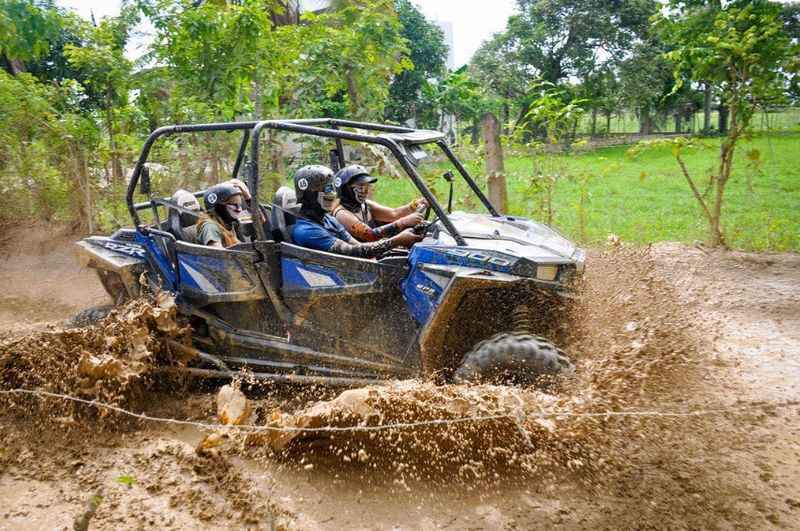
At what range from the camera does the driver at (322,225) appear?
4.59 meters

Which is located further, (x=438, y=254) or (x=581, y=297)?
(x=581, y=297)

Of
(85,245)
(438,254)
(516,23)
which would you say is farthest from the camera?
(516,23)

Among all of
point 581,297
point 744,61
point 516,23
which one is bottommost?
point 581,297

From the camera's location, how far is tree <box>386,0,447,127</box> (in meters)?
25.1

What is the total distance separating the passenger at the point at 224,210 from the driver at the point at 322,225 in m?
0.72

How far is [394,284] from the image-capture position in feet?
14.4

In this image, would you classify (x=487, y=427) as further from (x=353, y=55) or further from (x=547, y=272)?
(x=353, y=55)

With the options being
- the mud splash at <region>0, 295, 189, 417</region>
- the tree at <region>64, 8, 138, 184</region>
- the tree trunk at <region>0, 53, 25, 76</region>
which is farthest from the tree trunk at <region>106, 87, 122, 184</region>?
the mud splash at <region>0, 295, 189, 417</region>

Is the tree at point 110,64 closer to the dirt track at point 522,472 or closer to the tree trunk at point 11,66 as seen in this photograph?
the tree trunk at point 11,66

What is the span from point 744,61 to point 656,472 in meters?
6.09

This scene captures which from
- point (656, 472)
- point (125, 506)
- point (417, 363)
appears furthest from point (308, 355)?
point (656, 472)

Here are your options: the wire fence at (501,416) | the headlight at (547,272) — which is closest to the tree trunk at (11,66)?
the wire fence at (501,416)

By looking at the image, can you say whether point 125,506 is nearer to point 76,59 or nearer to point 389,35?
point 76,59

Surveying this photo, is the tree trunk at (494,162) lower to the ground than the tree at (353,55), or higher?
lower
